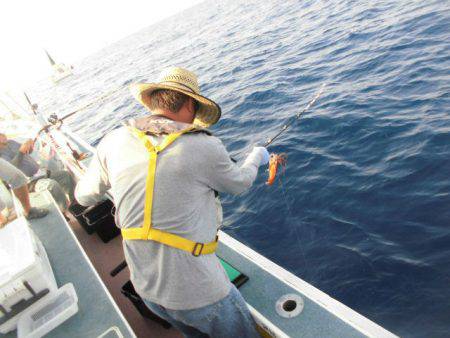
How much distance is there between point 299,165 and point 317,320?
3.96m

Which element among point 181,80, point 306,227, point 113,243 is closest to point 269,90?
point 306,227

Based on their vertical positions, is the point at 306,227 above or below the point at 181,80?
below

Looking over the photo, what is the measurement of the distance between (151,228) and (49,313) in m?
1.72

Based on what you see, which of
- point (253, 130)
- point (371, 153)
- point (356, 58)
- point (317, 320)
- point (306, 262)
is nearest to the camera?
point (317, 320)

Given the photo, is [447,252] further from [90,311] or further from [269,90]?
[269,90]

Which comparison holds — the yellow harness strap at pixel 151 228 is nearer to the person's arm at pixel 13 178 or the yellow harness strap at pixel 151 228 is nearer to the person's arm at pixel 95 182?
the person's arm at pixel 95 182

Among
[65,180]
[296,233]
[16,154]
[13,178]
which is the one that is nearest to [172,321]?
[13,178]

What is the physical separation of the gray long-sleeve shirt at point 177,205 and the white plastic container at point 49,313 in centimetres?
111

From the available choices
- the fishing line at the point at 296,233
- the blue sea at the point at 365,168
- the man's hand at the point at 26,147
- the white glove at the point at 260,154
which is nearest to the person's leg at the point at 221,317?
the white glove at the point at 260,154

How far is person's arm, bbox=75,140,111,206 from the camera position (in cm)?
231

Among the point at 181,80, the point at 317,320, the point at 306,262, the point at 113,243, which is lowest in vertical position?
the point at 306,262

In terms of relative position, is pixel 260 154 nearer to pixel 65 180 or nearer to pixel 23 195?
pixel 23 195

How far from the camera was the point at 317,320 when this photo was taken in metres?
2.56

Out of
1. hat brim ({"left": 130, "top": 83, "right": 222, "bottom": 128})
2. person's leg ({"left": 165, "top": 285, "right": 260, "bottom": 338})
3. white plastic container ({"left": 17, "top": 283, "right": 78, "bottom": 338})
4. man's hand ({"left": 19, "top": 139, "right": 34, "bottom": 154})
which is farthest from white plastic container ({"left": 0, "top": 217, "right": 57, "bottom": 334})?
man's hand ({"left": 19, "top": 139, "right": 34, "bottom": 154})
